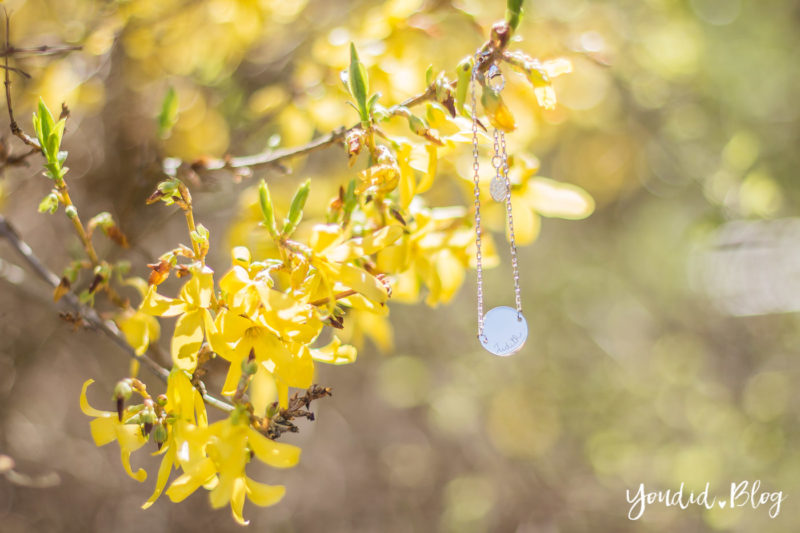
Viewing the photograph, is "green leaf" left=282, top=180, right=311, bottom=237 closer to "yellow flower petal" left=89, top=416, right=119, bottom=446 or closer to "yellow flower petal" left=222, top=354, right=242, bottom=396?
"yellow flower petal" left=222, top=354, right=242, bottom=396

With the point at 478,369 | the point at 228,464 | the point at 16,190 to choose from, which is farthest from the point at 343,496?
the point at 228,464

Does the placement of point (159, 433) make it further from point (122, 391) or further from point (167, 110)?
point (167, 110)

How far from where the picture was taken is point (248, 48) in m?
2.04

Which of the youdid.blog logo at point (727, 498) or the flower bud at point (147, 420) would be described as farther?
the youdid.blog logo at point (727, 498)

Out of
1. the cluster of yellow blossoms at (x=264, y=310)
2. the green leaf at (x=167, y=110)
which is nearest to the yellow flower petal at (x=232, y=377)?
the cluster of yellow blossoms at (x=264, y=310)

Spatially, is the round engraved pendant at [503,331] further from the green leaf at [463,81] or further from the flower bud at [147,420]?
the flower bud at [147,420]

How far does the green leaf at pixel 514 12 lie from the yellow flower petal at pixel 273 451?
634 millimetres

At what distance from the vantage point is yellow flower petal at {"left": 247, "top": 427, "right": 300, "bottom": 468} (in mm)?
721

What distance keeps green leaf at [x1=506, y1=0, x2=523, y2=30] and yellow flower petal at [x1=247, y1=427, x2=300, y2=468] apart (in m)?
0.63

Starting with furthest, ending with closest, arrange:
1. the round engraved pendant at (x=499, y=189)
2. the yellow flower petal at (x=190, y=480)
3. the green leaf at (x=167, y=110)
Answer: the green leaf at (x=167, y=110) < the round engraved pendant at (x=499, y=189) < the yellow flower petal at (x=190, y=480)

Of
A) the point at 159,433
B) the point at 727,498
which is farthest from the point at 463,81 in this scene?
the point at 727,498

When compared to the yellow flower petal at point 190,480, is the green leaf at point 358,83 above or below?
above

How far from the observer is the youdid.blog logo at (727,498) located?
216 centimetres

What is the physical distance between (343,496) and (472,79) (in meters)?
2.34
